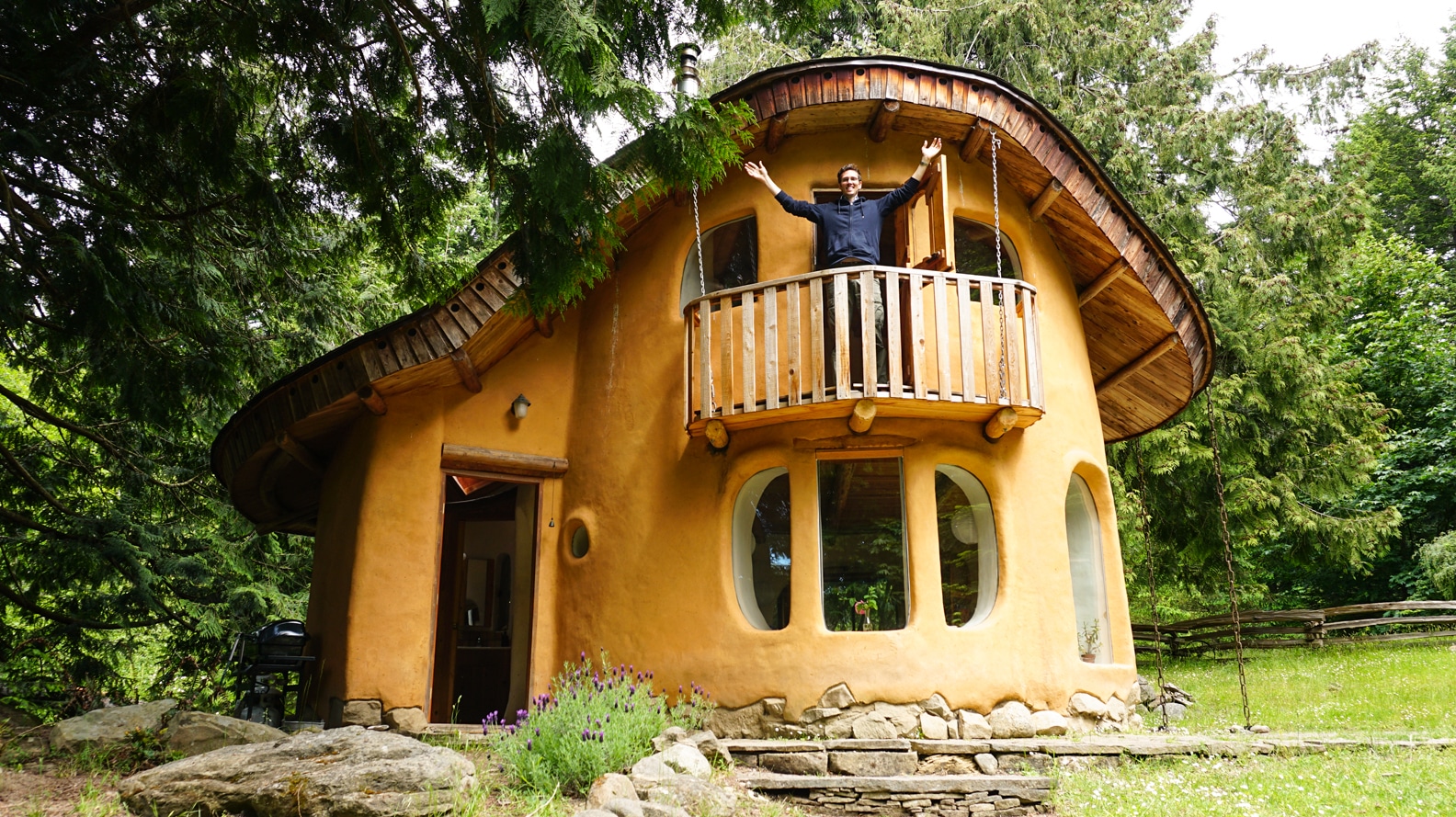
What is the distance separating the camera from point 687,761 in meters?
6.48

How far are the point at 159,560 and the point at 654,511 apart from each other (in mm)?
6011

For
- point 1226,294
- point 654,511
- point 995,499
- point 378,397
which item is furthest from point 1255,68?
point 378,397

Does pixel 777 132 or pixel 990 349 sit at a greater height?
pixel 777 132

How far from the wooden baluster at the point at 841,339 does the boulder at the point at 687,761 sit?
282 centimetres

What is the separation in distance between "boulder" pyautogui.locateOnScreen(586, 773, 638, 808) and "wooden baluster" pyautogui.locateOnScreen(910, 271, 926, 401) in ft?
12.0

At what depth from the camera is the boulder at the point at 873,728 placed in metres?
7.64

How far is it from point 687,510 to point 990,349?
9.40 feet

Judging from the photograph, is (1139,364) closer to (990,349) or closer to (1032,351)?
(1032,351)

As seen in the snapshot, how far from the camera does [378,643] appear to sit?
331 inches

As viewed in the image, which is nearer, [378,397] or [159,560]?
[378,397]

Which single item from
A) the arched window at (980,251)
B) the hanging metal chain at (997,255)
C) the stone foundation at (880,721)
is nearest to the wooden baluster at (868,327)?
the hanging metal chain at (997,255)

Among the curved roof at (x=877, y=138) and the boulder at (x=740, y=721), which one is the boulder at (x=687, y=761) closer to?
the boulder at (x=740, y=721)

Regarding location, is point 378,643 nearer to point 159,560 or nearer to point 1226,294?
point 159,560

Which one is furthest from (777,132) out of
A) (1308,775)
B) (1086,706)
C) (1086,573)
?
(1308,775)
